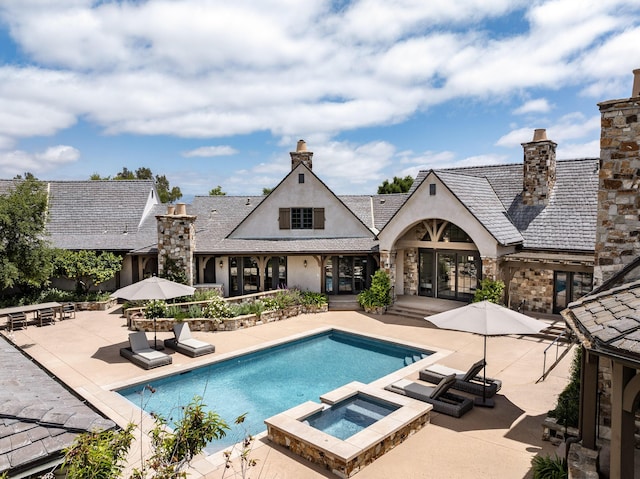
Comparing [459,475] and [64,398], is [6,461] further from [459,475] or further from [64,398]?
[459,475]

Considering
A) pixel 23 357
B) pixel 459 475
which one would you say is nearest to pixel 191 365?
pixel 23 357

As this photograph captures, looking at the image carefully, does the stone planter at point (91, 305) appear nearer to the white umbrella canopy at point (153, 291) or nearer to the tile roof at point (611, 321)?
the white umbrella canopy at point (153, 291)

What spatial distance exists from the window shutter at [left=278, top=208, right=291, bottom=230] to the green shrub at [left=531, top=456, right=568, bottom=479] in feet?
60.7

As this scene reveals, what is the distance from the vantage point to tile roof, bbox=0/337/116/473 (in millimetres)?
4641

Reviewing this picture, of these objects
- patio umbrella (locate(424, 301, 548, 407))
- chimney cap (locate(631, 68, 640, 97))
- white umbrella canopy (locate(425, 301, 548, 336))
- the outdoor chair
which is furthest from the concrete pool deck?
chimney cap (locate(631, 68, 640, 97))

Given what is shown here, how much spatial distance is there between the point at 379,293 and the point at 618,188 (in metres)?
14.0

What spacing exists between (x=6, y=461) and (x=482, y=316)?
31.9ft

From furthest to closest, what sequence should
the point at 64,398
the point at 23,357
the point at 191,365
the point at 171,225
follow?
the point at 171,225 < the point at 191,365 < the point at 23,357 < the point at 64,398

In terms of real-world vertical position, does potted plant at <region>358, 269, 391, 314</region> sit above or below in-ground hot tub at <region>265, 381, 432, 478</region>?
above

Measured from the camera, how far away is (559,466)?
7.38 metres

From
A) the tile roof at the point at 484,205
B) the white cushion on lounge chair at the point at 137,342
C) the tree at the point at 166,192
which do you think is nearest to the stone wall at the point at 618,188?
the tile roof at the point at 484,205

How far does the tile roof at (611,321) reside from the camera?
4759 mm

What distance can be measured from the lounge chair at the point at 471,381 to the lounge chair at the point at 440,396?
54 cm

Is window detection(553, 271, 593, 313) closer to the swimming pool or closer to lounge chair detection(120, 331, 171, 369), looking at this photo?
the swimming pool
